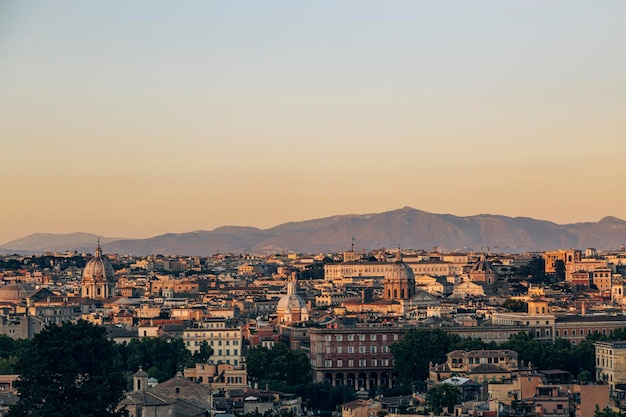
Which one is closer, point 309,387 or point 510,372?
point 510,372

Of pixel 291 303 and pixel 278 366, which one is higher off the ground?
pixel 291 303

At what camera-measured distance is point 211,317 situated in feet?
369

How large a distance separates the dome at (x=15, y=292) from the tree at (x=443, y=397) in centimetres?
8832

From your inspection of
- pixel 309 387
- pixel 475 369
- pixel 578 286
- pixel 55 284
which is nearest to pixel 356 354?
pixel 309 387

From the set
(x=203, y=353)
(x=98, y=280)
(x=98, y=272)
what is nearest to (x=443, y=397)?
(x=203, y=353)

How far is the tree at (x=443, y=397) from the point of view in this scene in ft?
199

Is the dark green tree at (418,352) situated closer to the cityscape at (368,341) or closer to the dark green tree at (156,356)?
the cityscape at (368,341)

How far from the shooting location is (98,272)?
16325cm

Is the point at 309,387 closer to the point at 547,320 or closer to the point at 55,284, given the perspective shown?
the point at 547,320

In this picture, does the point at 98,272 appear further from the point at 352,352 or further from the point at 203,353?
the point at 203,353

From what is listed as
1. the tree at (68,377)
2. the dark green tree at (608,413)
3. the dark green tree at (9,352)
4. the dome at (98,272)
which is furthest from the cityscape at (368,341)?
the dark green tree at (608,413)

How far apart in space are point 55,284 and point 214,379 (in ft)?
351

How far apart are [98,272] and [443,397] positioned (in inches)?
4094

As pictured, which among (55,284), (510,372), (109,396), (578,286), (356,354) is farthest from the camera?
(55,284)
